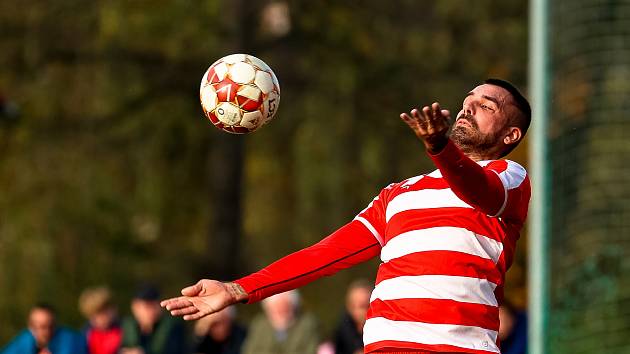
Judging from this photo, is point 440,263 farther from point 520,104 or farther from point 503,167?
point 520,104

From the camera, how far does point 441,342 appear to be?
558cm

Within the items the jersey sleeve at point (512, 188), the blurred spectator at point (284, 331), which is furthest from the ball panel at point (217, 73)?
the blurred spectator at point (284, 331)

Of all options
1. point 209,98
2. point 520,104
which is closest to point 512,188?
point 520,104

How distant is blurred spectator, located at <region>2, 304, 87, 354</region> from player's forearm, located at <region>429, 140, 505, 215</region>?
25.9 feet

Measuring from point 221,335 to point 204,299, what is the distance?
22.7 ft

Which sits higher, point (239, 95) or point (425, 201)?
point (239, 95)

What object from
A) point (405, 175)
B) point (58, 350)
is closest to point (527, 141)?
point (405, 175)

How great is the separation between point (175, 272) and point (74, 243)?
1.78 metres

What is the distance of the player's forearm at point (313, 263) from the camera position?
592cm

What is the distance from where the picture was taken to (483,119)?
20.0 ft

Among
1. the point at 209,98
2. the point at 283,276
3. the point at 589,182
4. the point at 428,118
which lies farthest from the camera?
the point at 589,182

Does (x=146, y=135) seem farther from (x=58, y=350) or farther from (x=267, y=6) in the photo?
(x=58, y=350)

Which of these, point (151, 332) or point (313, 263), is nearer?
point (313, 263)

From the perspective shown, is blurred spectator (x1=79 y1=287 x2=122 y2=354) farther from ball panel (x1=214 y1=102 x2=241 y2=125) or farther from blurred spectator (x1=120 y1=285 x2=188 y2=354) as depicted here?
ball panel (x1=214 y1=102 x2=241 y2=125)
